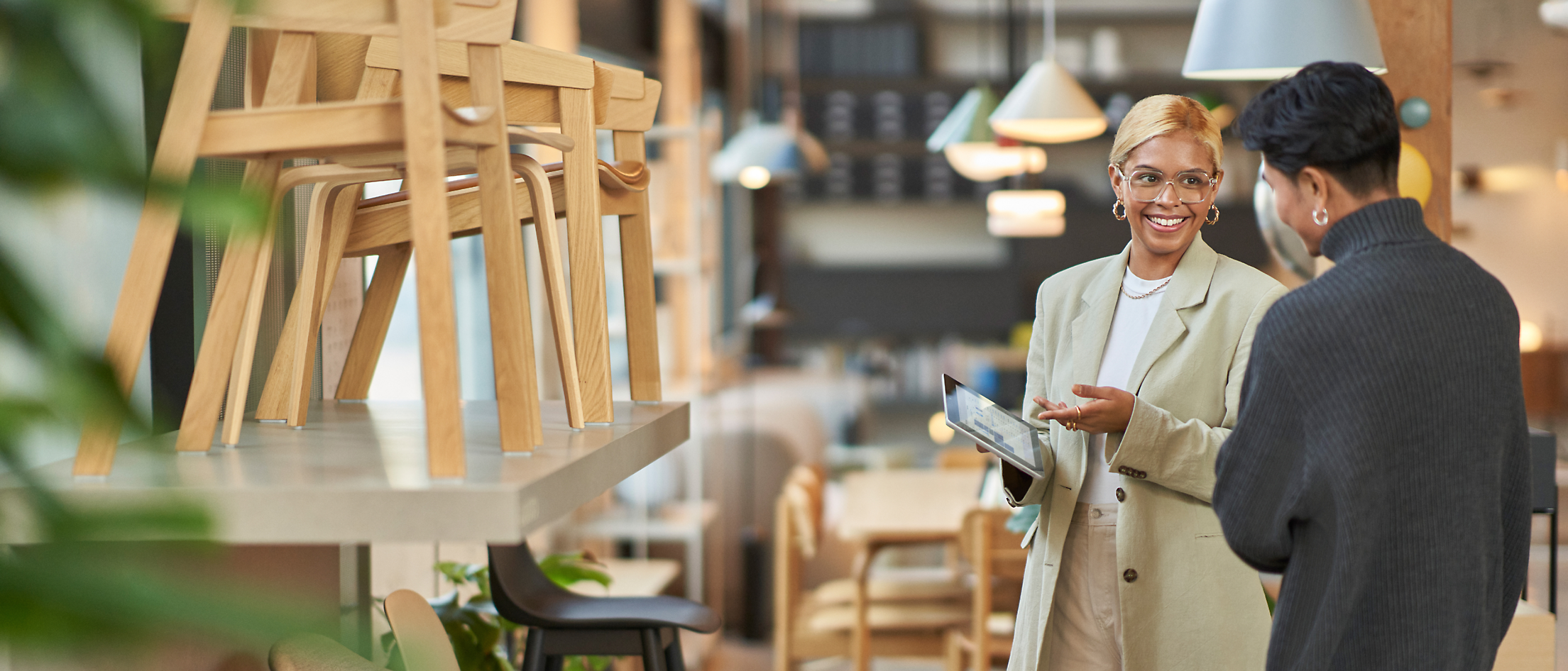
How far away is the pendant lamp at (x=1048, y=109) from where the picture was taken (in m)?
Result: 2.91

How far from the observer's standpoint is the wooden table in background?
3.51 m

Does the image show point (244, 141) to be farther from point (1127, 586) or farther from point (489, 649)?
point (489, 649)

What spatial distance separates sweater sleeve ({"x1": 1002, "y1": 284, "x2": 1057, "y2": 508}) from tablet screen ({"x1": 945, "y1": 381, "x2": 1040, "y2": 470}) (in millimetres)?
26

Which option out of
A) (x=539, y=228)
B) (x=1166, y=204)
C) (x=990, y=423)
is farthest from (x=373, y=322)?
(x=1166, y=204)

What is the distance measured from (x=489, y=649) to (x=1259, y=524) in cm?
160

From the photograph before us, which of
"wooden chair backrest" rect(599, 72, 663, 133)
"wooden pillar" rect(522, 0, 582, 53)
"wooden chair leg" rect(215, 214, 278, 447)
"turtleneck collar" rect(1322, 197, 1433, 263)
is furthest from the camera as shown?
"wooden pillar" rect(522, 0, 582, 53)

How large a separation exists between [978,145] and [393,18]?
2.96m

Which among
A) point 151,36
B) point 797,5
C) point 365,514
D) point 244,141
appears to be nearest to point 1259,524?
point 365,514

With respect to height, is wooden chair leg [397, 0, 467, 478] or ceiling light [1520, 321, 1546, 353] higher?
wooden chair leg [397, 0, 467, 478]

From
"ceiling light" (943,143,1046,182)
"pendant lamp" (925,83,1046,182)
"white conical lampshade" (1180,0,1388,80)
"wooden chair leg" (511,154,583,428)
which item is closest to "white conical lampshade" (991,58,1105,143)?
"pendant lamp" (925,83,1046,182)

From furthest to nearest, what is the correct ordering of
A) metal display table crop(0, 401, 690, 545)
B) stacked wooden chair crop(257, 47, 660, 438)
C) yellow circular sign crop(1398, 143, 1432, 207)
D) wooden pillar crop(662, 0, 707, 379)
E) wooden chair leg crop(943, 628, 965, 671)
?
1. wooden pillar crop(662, 0, 707, 379)
2. wooden chair leg crop(943, 628, 965, 671)
3. yellow circular sign crop(1398, 143, 1432, 207)
4. stacked wooden chair crop(257, 47, 660, 438)
5. metal display table crop(0, 401, 690, 545)

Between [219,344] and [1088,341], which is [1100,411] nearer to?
[1088,341]

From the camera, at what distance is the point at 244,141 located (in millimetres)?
1129

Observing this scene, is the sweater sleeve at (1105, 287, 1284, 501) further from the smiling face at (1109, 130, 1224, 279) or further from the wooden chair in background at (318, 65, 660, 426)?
the wooden chair in background at (318, 65, 660, 426)
